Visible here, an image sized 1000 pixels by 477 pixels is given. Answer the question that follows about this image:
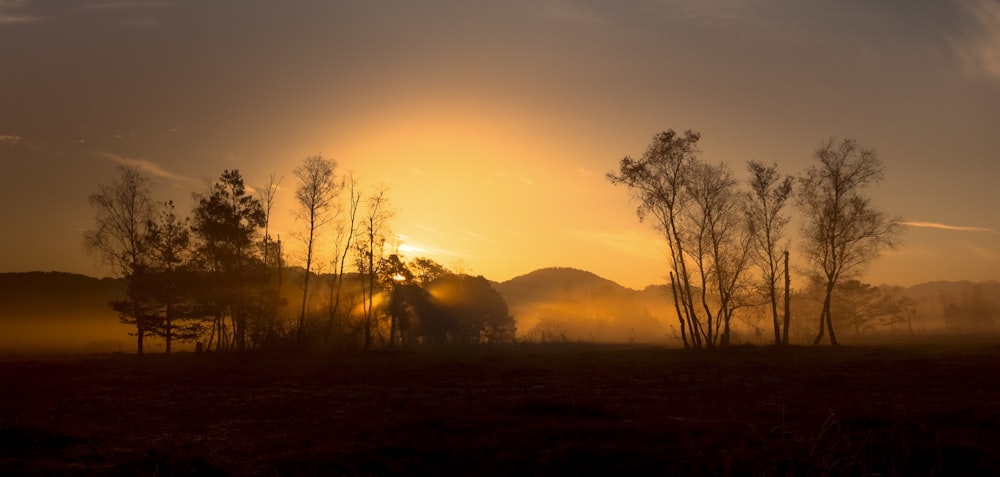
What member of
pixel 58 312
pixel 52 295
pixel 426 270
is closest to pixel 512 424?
pixel 426 270

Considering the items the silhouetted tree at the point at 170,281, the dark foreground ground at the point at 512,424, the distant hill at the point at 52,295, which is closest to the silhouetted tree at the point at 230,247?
the silhouetted tree at the point at 170,281

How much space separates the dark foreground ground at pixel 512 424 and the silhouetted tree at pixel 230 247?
85.2 feet

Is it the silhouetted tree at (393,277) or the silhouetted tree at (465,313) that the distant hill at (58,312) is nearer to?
the silhouetted tree at (393,277)

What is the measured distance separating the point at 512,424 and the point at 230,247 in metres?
48.5

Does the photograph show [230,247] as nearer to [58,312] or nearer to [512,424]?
[512,424]

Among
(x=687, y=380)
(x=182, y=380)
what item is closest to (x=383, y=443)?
(x=687, y=380)

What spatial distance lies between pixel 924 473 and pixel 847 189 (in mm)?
47348

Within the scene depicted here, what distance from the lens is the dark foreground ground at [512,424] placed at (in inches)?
372

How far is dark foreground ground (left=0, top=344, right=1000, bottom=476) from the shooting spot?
9461 millimetres

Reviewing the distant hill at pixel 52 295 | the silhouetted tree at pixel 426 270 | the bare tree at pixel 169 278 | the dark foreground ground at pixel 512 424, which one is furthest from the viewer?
the distant hill at pixel 52 295

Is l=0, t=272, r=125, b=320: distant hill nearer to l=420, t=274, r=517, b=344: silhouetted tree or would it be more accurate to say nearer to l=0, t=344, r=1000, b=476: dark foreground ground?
l=420, t=274, r=517, b=344: silhouetted tree

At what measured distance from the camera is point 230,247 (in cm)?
5447

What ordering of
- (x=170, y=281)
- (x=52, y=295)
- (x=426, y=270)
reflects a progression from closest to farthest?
(x=170, y=281) < (x=426, y=270) < (x=52, y=295)

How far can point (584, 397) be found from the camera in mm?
19828
